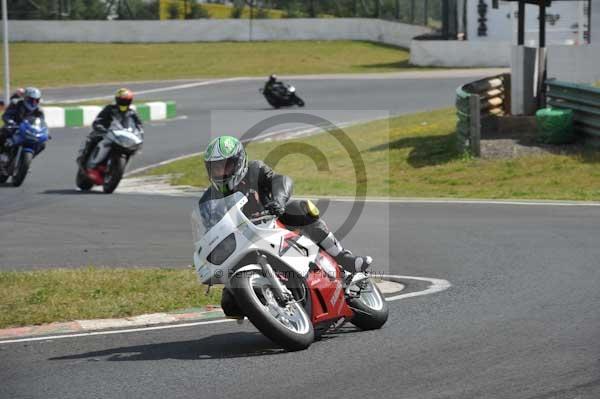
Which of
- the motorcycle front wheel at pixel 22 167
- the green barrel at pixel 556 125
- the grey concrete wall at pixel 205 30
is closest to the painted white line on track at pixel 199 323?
the motorcycle front wheel at pixel 22 167

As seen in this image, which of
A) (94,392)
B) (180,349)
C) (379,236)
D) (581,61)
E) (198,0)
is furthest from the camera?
(198,0)

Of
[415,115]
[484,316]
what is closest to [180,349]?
[484,316]

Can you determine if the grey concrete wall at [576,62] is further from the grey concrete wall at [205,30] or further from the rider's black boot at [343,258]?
the grey concrete wall at [205,30]

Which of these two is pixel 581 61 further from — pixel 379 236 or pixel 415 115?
pixel 379 236

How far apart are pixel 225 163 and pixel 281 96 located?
25671 millimetres

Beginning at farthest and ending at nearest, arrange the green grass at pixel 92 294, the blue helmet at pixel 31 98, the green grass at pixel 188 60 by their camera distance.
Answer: the green grass at pixel 188 60, the blue helmet at pixel 31 98, the green grass at pixel 92 294

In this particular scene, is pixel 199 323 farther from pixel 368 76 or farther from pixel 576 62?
pixel 368 76

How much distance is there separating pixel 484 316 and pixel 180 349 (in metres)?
2.27

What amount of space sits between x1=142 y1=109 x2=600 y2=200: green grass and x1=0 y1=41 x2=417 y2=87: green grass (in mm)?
18516

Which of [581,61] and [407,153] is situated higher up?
[581,61]

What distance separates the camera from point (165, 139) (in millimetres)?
27828

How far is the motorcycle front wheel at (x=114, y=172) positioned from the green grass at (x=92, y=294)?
7.86 meters

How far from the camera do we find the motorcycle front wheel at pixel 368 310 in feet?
26.4

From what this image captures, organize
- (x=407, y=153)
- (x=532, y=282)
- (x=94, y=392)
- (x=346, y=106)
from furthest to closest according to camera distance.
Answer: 1. (x=346, y=106)
2. (x=407, y=153)
3. (x=532, y=282)
4. (x=94, y=392)
